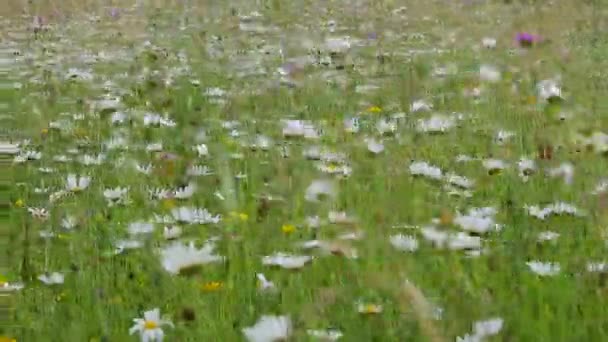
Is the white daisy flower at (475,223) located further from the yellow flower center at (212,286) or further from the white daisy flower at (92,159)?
the white daisy flower at (92,159)

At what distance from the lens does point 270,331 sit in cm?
196

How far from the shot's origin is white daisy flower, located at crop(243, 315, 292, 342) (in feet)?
6.34

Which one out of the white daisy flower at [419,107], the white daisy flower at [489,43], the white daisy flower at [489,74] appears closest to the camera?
the white daisy flower at [419,107]

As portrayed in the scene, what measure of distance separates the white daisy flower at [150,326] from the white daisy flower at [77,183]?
1.27m

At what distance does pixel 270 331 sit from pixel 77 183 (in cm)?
166

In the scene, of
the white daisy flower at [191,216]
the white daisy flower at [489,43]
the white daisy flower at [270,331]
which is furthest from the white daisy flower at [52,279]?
the white daisy flower at [489,43]

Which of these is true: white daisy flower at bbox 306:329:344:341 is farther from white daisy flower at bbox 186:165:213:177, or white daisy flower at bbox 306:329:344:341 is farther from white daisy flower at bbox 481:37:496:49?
white daisy flower at bbox 481:37:496:49

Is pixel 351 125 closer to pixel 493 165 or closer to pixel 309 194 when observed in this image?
pixel 493 165

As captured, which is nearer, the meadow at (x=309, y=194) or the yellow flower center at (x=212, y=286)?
the meadow at (x=309, y=194)

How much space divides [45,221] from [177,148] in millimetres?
990

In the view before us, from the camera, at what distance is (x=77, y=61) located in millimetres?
6602

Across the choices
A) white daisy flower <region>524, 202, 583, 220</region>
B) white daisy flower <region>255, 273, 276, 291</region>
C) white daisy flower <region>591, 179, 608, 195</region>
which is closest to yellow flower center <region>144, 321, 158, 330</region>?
white daisy flower <region>255, 273, 276, 291</region>

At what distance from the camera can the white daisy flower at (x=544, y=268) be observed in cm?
251

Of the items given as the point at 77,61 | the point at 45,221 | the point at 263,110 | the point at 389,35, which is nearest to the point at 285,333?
the point at 45,221
